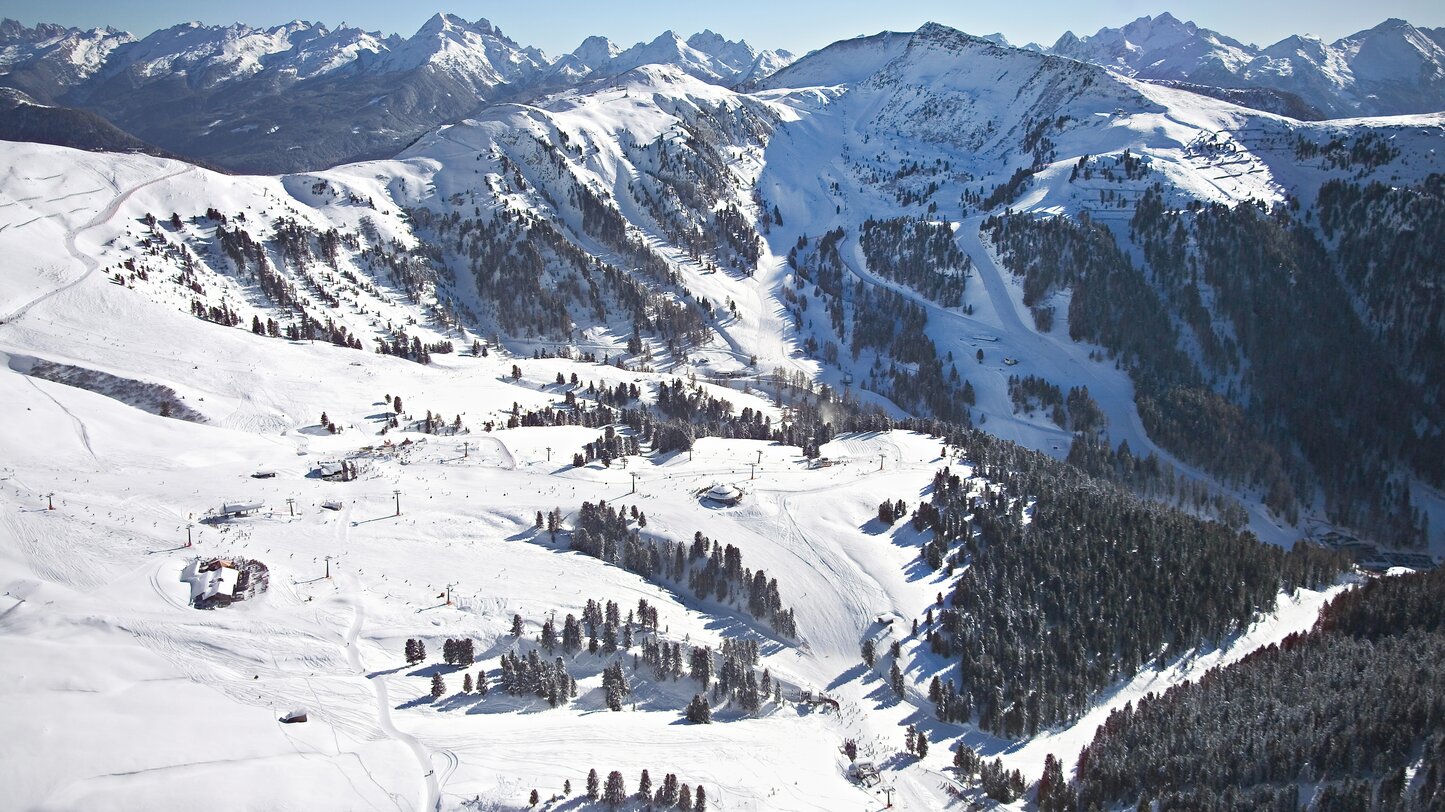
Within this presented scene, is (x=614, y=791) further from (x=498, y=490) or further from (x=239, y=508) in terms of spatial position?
(x=239, y=508)

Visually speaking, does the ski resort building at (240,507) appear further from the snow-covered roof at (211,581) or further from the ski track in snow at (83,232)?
the ski track in snow at (83,232)

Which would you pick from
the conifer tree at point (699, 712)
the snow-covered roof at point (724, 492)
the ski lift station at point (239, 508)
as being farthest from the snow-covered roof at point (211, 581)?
the snow-covered roof at point (724, 492)

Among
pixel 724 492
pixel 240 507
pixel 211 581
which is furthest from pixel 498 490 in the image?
pixel 211 581

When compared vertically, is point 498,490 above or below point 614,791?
above

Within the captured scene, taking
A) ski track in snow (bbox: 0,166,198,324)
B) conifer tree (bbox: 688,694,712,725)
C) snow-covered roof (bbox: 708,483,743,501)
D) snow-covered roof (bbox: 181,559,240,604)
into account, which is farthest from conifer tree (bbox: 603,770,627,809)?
ski track in snow (bbox: 0,166,198,324)

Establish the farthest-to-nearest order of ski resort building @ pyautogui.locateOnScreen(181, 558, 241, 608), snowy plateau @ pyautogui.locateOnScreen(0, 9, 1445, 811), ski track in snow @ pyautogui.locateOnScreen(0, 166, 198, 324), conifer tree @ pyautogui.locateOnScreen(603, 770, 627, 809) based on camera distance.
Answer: ski track in snow @ pyautogui.locateOnScreen(0, 166, 198, 324) → ski resort building @ pyautogui.locateOnScreen(181, 558, 241, 608) → snowy plateau @ pyautogui.locateOnScreen(0, 9, 1445, 811) → conifer tree @ pyautogui.locateOnScreen(603, 770, 627, 809)

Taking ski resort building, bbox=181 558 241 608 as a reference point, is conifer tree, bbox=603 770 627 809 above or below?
below

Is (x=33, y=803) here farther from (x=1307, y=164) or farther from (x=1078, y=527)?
(x=1307, y=164)

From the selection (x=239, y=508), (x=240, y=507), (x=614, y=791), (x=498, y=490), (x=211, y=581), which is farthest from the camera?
(x=498, y=490)

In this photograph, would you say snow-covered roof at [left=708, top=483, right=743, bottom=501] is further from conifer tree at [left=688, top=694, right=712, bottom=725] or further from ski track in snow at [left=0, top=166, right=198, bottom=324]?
ski track in snow at [left=0, top=166, right=198, bottom=324]

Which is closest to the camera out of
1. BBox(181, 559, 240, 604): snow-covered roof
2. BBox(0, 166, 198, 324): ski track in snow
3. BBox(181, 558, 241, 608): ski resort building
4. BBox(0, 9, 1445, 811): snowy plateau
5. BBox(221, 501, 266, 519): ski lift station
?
BBox(0, 9, 1445, 811): snowy plateau
